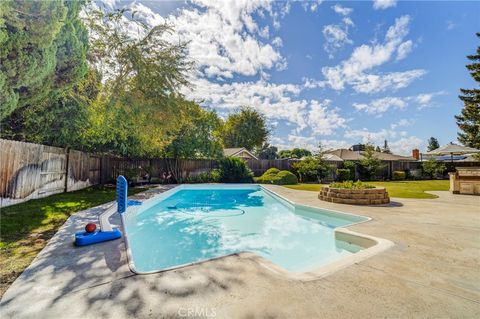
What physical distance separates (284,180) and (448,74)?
434 inches

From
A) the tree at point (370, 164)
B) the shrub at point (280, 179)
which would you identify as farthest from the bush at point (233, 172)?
the tree at point (370, 164)

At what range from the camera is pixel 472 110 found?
21625mm

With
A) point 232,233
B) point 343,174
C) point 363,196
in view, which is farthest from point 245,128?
point 232,233

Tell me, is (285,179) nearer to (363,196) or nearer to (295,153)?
(363,196)

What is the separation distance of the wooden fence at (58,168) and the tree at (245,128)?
1938 centimetres

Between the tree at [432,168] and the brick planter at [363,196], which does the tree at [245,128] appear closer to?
the tree at [432,168]

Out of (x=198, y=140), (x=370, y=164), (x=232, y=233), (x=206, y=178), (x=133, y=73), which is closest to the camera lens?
(x=232, y=233)

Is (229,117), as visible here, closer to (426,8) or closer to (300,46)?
(300,46)

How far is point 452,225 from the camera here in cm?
477

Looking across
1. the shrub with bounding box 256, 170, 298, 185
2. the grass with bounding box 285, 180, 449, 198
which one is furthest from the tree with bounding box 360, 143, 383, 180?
the shrub with bounding box 256, 170, 298, 185

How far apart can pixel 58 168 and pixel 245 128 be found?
29.6 m

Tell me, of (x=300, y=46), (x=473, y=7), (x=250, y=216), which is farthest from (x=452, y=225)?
(x=300, y=46)

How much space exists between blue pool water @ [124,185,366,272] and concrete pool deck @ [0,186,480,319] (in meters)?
0.59

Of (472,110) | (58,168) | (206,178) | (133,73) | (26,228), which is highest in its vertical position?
(472,110)
